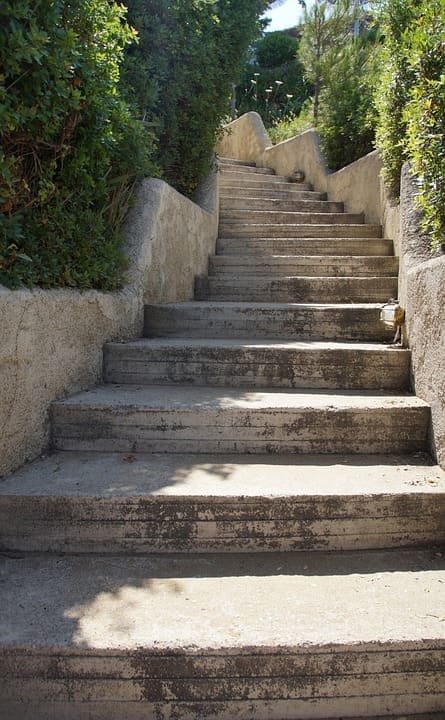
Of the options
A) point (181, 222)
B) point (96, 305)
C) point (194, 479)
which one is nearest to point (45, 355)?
point (96, 305)

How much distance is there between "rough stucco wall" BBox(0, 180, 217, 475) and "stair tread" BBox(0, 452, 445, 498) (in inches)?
9.0

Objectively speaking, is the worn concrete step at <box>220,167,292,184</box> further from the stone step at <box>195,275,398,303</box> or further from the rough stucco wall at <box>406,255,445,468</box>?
the rough stucco wall at <box>406,255,445,468</box>

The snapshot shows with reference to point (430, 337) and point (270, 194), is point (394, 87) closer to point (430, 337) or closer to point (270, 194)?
point (430, 337)

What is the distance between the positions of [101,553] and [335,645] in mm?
980

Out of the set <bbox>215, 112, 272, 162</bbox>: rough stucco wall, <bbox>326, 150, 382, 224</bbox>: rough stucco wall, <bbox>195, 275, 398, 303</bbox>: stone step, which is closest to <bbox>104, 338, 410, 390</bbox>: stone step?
<bbox>195, 275, 398, 303</bbox>: stone step

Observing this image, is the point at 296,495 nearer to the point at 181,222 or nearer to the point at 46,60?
the point at 46,60

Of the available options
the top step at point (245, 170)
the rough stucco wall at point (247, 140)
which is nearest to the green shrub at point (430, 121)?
the top step at point (245, 170)

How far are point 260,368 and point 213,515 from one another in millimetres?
1214

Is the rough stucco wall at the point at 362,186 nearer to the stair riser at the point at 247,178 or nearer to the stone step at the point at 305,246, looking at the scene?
the stone step at the point at 305,246

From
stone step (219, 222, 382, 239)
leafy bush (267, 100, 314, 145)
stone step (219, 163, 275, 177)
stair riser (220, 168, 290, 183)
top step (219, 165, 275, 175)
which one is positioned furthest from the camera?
leafy bush (267, 100, 314, 145)

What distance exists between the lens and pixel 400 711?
1632mm

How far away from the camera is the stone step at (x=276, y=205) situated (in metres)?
7.07

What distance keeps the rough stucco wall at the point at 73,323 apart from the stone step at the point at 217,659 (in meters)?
0.88

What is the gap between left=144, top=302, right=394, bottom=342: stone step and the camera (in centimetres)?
366
